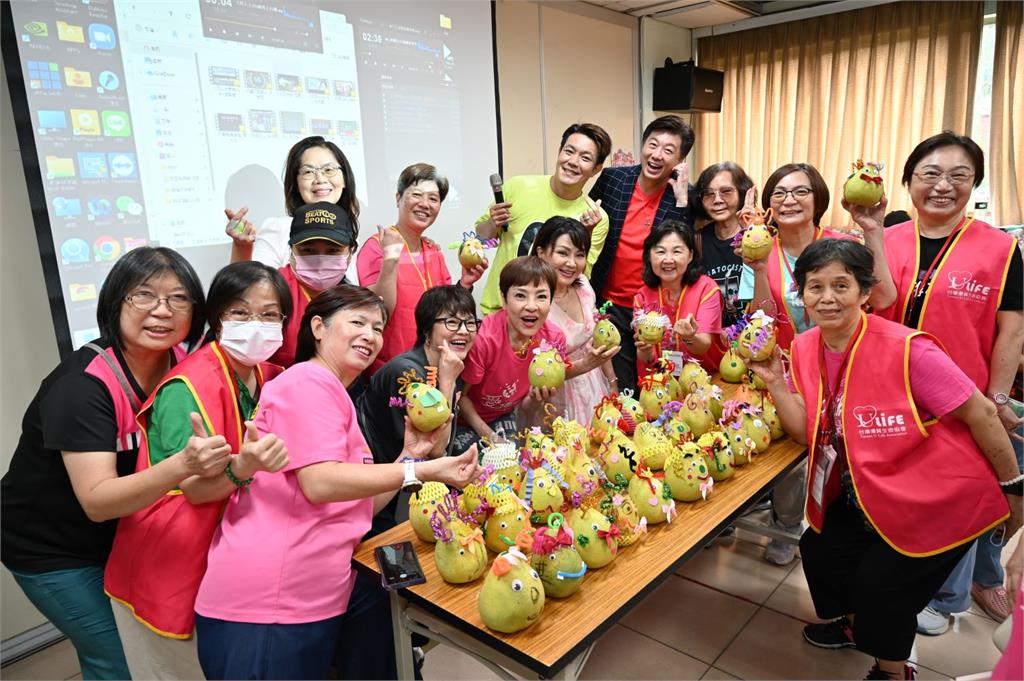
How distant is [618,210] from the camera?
3.56 metres

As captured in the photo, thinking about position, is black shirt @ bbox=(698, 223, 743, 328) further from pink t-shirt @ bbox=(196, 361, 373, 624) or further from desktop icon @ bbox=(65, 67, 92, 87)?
desktop icon @ bbox=(65, 67, 92, 87)

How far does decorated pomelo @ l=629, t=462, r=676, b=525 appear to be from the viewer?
188 cm

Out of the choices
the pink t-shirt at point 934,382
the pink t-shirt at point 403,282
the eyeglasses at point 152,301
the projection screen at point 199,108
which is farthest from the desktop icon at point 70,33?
the pink t-shirt at point 934,382

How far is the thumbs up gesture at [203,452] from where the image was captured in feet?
4.83

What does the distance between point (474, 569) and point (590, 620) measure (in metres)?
0.32

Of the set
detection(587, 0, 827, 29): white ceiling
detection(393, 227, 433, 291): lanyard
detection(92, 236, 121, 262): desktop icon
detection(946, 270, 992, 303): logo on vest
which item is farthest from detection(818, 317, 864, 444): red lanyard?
detection(587, 0, 827, 29): white ceiling

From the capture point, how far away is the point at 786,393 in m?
2.40

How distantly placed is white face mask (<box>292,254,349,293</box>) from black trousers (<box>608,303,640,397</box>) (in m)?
1.56

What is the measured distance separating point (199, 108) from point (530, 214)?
5.63 ft

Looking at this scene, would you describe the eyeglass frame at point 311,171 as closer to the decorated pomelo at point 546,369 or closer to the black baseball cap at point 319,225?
the black baseball cap at point 319,225

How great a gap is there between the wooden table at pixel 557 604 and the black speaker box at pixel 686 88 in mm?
5472

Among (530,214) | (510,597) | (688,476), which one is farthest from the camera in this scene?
(530,214)

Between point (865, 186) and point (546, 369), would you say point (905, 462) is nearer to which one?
point (865, 186)

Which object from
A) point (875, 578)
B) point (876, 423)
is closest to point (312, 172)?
point (876, 423)
